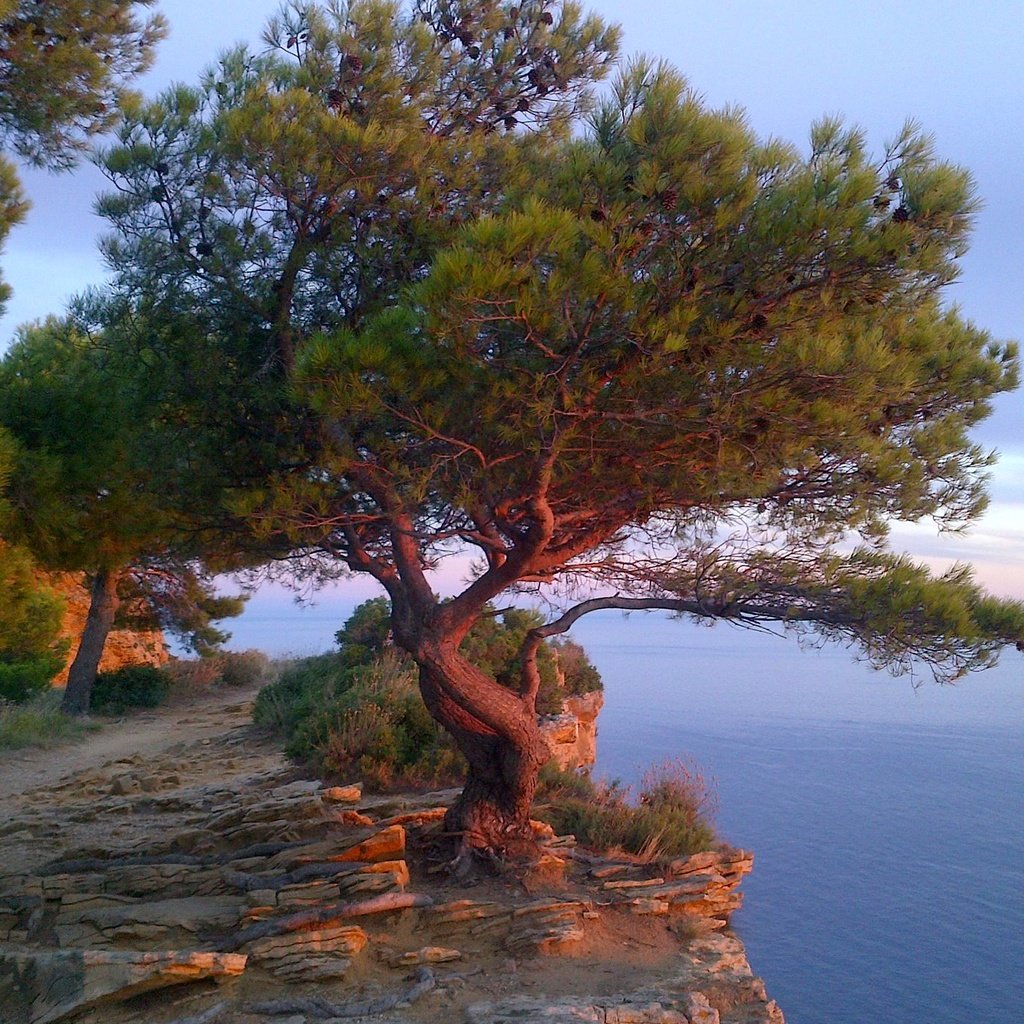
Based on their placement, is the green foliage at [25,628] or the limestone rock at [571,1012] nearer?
the limestone rock at [571,1012]

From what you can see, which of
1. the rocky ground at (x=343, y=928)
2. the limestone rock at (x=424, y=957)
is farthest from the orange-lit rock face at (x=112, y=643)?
the limestone rock at (x=424, y=957)

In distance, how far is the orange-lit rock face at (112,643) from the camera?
2350 cm

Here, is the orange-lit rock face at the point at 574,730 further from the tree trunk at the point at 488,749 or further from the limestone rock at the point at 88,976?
the limestone rock at the point at 88,976

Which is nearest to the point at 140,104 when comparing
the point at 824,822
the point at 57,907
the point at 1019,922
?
the point at 57,907

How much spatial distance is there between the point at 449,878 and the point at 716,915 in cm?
218

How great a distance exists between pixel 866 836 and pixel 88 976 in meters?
12.3

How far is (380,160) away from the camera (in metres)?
6.00

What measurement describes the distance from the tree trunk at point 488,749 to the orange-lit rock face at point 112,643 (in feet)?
58.8

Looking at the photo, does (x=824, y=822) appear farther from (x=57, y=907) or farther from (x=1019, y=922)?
(x=57, y=907)

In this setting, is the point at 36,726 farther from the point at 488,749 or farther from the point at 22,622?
→ the point at 488,749

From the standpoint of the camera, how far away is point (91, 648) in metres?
18.2

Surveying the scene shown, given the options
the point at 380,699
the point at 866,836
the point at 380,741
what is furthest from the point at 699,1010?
the point at 866,836

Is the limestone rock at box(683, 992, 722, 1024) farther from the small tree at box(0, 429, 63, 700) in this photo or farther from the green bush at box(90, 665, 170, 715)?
the green bush at box(90, 665, 170, 715)

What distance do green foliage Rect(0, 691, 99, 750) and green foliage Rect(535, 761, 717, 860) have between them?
9.03 metres
